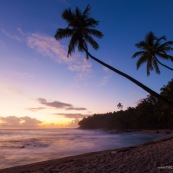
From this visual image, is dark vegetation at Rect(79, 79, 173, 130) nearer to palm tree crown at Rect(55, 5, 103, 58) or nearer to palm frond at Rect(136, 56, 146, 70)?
palm frond at Rect(136, 56, 146, 70)

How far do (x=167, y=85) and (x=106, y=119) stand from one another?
9684cm

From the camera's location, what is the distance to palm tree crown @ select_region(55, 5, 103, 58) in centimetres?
1931

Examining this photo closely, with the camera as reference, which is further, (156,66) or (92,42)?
(156,66)

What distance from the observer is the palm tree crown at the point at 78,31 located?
760 inches

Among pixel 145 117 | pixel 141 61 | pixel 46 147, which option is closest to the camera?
pixel 141 61

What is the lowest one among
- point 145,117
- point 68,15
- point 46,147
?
point 46,147

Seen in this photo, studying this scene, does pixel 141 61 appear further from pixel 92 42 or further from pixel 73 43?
pixel 73 43

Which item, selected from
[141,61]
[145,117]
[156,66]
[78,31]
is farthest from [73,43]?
[145,117]

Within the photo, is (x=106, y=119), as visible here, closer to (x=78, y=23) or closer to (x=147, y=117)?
(x=147, y=117)

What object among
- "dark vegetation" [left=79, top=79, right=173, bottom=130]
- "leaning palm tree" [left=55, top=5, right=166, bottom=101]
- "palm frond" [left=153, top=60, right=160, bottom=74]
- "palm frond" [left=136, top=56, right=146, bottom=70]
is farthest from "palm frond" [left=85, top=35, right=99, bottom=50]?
"dark vegetation" [left=79, top=79, right=173, bottom=130]

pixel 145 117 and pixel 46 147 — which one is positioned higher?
pixel 145 117

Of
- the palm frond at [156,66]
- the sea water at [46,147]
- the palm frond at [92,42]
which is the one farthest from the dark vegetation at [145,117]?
the palm frond at [92,42]

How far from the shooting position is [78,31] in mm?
19422

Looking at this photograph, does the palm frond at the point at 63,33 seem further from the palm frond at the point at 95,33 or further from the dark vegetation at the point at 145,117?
the dark vegetation at the point at 145,117
